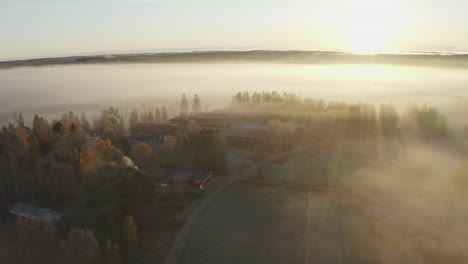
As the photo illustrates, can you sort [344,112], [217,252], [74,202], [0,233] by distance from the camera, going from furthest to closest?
[344,112] → [74,202] → [0,233] → [217,252]

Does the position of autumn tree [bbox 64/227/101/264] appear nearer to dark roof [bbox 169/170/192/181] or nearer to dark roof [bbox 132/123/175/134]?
dark roof [bbox 169/170/192/181]

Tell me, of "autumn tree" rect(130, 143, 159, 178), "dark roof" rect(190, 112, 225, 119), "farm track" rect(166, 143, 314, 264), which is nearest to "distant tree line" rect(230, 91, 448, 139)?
"dark roof" rect(190, 112, 225, 119)

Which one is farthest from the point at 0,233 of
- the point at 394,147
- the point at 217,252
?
the point at 394,147

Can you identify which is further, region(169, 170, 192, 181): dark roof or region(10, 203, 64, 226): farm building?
region(169, 170, 192, 181): dark roof

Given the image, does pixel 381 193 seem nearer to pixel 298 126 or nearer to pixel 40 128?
pixel 298 126

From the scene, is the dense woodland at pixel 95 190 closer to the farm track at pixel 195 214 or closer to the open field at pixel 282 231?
the farm track at pixel 195 214

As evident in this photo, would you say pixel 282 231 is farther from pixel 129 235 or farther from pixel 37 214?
pixel 37 214
